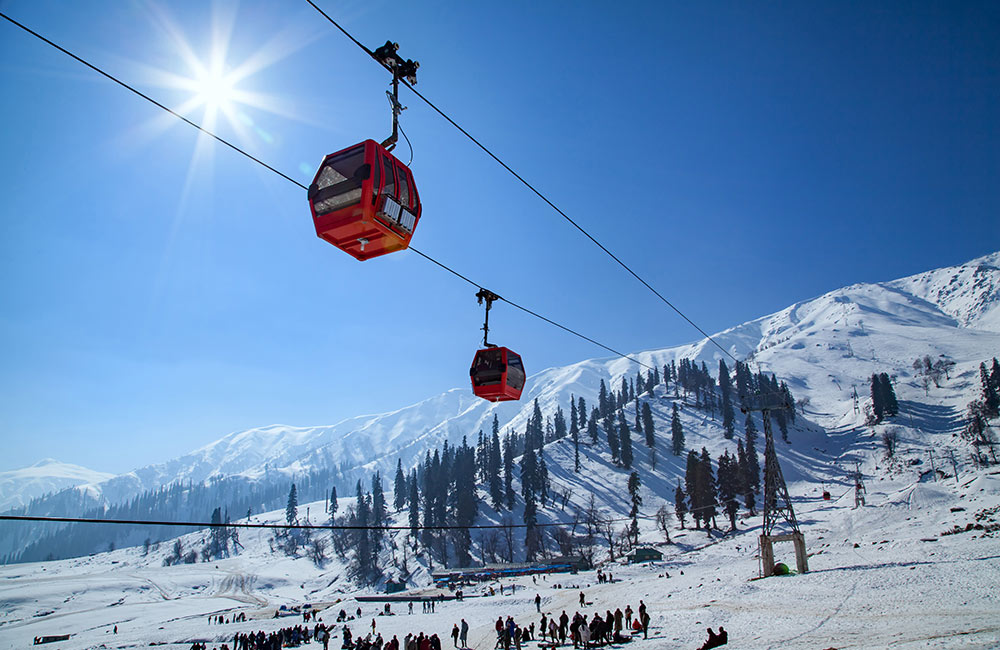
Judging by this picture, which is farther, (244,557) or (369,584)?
(244,557)

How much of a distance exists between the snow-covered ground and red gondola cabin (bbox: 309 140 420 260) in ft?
62.3

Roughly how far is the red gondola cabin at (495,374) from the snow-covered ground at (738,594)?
13.4m

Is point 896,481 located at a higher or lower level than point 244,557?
higher

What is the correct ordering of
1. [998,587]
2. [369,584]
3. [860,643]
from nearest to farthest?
[860,643] < [998,587] < [369,584]

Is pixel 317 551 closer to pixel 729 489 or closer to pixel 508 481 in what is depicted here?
pixel 508 481

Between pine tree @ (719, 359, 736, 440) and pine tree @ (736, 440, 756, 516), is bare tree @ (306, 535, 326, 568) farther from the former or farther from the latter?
pine tree @ (719, 359, 736, 440)

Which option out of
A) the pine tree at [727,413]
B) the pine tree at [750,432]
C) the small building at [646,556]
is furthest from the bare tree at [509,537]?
the pine tree at [727,413]

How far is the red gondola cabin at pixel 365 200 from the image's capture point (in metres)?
9.63

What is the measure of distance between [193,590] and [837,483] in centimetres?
13546

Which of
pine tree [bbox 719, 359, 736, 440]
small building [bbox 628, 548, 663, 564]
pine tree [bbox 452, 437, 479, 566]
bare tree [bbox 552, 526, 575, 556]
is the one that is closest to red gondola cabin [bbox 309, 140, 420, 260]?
small building [bbox 628, 548, 663, 564]

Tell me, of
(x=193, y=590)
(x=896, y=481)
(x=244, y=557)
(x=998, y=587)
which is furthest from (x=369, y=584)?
(x=896, y=481)

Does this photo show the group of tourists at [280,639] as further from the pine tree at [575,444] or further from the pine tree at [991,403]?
the pine tree at [991,403]

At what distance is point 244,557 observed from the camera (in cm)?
14312

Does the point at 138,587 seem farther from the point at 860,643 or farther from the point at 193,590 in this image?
the point at 860,643
